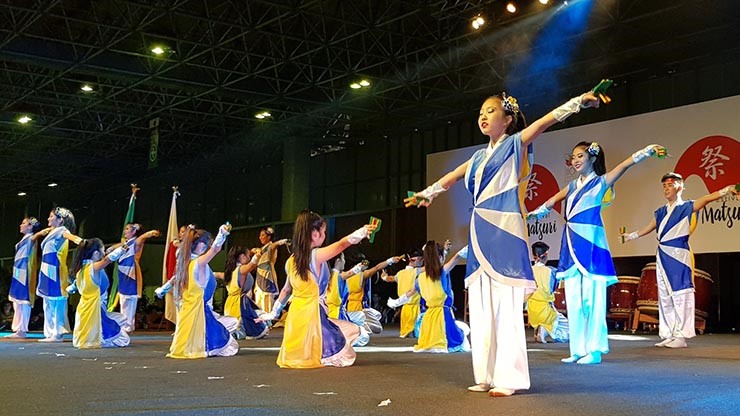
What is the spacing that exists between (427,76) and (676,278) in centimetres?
881

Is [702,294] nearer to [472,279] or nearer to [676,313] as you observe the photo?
[676,313]

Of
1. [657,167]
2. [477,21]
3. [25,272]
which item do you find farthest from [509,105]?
[477,21]

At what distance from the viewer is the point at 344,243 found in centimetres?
511

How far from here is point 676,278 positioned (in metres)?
7.78

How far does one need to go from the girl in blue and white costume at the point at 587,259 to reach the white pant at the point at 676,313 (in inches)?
99.1

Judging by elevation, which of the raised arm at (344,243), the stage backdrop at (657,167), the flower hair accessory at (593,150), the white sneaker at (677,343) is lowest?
the white sneaker at (677,343)

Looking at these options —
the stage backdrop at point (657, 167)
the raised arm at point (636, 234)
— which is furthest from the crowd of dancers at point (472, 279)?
the stage backdrop at point (657, 167)

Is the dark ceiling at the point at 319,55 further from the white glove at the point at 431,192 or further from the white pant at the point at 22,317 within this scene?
the white glove at the point at 431,192

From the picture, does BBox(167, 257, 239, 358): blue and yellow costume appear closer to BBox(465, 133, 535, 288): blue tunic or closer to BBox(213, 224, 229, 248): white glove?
BBox(213, 224, 229, 248): white glove

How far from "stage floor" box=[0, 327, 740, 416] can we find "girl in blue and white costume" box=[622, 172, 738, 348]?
130cm

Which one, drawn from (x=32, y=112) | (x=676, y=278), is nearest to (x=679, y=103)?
(x=676, y=278)

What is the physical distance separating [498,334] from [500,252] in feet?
1.36

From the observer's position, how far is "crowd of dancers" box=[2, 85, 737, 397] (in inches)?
150

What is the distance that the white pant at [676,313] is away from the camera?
7625 millimetres
